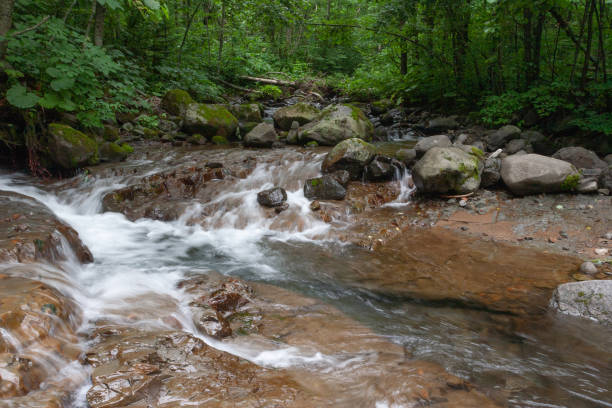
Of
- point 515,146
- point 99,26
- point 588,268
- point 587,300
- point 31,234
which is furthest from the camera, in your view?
point 99,26

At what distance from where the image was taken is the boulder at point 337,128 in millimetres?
9398

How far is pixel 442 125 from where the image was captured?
424 inches

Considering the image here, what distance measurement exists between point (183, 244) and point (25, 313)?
333cm

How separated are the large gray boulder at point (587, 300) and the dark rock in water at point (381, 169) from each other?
13.1 feet

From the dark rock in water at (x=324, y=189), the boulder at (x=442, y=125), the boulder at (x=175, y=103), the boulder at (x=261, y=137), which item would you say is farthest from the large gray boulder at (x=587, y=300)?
the boulder at (x=175, y=103)

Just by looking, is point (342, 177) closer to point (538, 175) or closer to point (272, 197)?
point (272, 197)

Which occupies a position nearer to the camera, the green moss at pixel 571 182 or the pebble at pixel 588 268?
the pebble at pixel 588 268

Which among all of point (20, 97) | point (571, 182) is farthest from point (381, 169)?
point (20, 97)

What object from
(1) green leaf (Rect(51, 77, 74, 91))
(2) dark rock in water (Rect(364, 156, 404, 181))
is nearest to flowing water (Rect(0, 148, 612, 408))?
(2) dark rock in water (Rect(364, 156, 404, 181))

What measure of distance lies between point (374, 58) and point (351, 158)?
10.8 metres

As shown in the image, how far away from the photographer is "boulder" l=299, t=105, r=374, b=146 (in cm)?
940

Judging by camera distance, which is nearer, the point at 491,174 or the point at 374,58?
the point at 491,174

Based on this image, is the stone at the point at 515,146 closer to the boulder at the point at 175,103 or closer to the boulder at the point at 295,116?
the boulder at the point at 295,116

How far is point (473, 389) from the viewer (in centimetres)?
264
